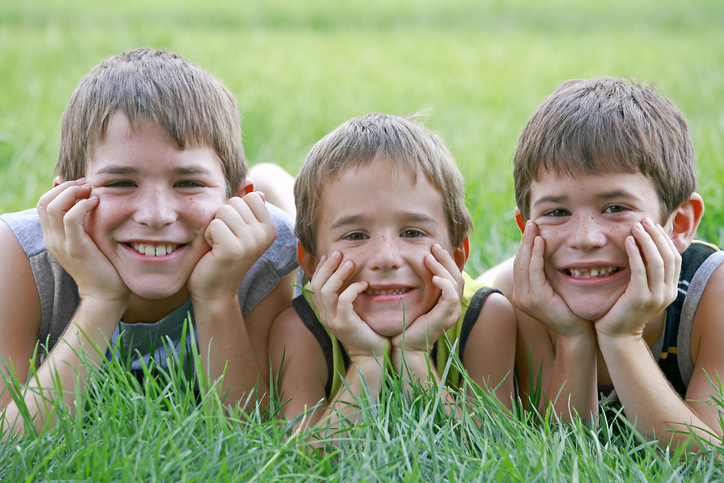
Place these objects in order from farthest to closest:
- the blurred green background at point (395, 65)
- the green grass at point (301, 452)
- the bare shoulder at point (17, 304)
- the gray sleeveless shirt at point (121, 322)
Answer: the blurred green background at point (395, 65), the gray sleeveless shirt at point (121, 322), the bare shoulder at point (17, 304), the green grass at point (301, 452)

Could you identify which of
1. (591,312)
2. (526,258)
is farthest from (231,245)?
(591,312)

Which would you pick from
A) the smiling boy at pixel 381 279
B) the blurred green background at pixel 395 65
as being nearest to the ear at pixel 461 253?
the smiling boy at pixel 381 279

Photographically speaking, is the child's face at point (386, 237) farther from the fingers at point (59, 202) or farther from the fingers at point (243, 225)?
the fingers at point (59, 202)

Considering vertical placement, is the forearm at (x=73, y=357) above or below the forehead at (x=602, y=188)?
below

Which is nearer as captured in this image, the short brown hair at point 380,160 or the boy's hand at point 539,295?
the boy's hand at point 539,295

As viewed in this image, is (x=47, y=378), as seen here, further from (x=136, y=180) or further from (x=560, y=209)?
(x=560, y=209)

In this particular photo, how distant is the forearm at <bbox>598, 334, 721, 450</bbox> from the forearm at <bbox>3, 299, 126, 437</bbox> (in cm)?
166

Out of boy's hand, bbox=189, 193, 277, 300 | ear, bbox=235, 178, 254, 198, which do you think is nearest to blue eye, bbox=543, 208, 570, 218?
boy's hand, bbox=189, 193, 277, 300

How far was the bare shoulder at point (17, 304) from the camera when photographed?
2.44 m

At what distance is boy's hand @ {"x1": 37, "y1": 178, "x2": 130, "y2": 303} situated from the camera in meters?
2.34

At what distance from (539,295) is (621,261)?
0.29 metres

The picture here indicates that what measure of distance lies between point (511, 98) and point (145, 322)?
22.6 feet

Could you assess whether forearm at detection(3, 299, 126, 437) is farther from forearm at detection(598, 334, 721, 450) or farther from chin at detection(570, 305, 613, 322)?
forearm at detection(598, 334, 721, 450)

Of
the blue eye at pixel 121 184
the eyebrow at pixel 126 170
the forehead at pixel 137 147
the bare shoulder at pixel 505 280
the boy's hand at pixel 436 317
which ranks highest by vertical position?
the forehead at pixel 137 147
